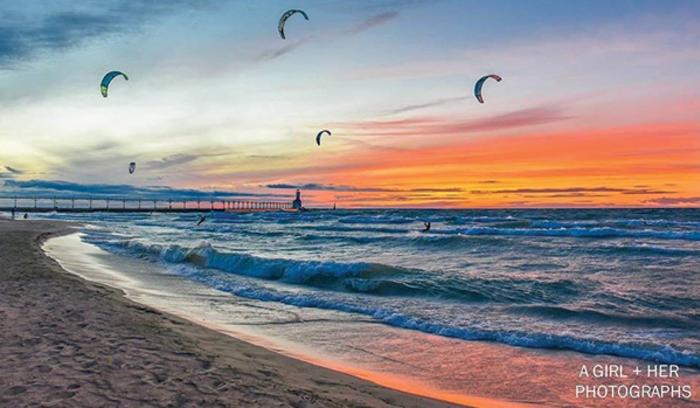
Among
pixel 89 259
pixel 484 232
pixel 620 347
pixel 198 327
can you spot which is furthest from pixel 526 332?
pixel 484 232

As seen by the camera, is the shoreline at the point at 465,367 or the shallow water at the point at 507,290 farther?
the shallow water at the point at 507,290

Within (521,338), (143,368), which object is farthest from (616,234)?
(143,368)

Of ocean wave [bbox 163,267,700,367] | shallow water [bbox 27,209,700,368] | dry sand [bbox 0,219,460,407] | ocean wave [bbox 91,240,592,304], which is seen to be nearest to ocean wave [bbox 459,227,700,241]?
shallow water [bbox 27,209,700,368]

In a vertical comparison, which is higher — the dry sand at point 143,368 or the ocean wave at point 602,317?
the dry sand at point 143,368

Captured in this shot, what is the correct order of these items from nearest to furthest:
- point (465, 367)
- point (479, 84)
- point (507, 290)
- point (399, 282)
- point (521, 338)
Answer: point (465, 367)
point (521, 338)
point (507, 290)
point (399, 282)
point (479, 84)

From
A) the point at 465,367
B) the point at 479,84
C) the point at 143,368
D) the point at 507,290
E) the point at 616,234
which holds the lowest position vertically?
the point at 465,367

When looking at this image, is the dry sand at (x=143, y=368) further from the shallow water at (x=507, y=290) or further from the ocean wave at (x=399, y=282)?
the ocean wave at (x=399, y=282)

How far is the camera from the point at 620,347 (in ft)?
24.6

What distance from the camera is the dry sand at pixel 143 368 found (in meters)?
4.54

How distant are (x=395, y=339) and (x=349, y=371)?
192 cm

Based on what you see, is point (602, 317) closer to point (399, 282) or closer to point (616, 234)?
point (399, 282)

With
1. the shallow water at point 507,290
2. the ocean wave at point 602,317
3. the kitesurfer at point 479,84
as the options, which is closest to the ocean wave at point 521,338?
the shallow water at point 507,290

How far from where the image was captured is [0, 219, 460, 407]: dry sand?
4.54 m

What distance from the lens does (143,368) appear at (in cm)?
533
